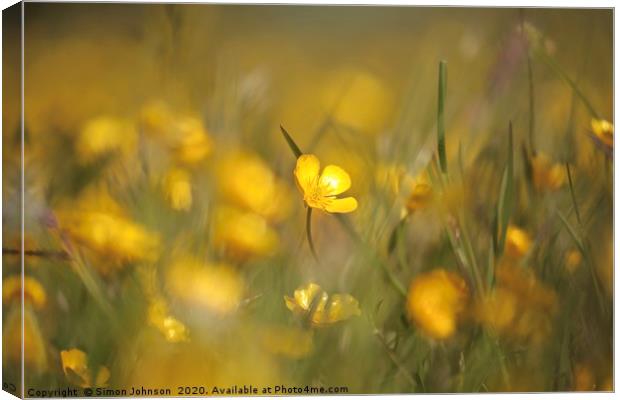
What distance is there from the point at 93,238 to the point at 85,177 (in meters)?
0.15

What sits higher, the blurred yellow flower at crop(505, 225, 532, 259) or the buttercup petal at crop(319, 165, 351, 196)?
the buttercup petal at crop(319, 165, 351, 196)

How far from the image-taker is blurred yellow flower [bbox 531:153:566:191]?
271 centimetres

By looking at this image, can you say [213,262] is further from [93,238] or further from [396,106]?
[396,106]

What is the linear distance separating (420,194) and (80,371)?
3.08 feet

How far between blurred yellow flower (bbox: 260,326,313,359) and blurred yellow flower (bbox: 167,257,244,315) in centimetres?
11

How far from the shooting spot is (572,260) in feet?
8.96

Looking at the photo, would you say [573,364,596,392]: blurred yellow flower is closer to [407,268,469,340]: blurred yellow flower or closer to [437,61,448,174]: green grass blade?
[407,268,469,340]: blurred yellow flower

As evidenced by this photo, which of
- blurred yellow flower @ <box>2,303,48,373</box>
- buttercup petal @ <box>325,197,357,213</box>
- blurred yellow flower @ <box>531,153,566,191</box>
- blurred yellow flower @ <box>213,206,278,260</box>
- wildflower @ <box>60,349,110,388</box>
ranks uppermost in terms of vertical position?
blurred yellow flower @ <box>531,153,566,191</box>

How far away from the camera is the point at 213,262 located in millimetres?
2635

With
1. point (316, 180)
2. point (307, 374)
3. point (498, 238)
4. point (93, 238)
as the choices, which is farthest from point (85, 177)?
point (498, 238)

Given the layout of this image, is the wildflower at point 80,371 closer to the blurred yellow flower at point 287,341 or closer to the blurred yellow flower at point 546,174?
the blurred yellow flower at point 287,341

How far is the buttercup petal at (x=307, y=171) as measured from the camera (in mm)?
2648

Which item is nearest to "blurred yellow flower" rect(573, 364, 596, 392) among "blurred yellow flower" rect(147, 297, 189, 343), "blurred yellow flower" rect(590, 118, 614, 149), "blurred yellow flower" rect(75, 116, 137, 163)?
"blurred yellow flower" rect(590, 118, 614, 149)

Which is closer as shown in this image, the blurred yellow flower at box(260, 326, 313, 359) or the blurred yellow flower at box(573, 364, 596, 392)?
the blurred yellow flower at box(260, 326, 313, 359)
